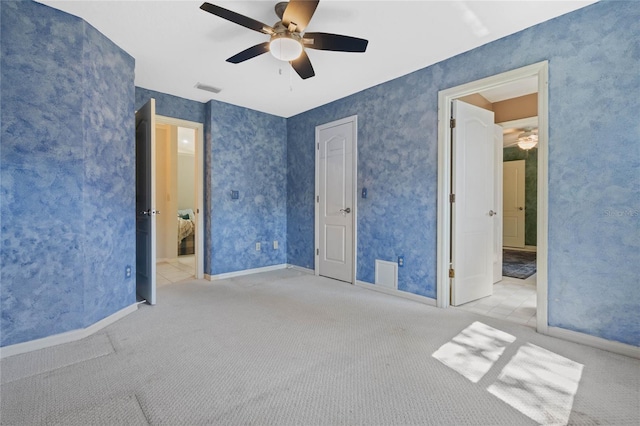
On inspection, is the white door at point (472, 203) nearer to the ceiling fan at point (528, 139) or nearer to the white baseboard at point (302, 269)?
the white baseboard at point (302, 269)

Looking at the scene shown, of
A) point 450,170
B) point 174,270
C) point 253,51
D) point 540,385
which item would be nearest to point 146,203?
point 253,51

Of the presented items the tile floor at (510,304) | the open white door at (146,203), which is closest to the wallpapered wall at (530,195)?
the tile floor at (510,304)

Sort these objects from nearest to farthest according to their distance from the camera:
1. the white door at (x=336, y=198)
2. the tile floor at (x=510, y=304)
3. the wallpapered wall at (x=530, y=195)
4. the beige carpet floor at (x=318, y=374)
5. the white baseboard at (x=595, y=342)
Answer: the beige carpet floor at (x=318, y=374) < the white baseboard at (x=595, y=342) < the tile floor at (x=510, y=304) < the white door at (x=336, y=198) < the wallpapered wall at (x=530, y=195)

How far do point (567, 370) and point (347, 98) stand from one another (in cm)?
359

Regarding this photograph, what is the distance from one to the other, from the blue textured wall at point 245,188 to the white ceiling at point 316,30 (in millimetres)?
904

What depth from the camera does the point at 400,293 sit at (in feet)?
11.4

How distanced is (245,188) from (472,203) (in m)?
3.11

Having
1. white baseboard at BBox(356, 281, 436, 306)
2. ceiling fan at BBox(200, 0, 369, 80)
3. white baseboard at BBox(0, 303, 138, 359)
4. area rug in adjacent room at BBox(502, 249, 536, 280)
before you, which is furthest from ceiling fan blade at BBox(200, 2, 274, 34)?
area rug in adjacent room at BBox(502, 249, 536, 280)

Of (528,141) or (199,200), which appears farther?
(528,141)

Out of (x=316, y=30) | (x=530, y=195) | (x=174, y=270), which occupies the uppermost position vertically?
(x=316, y=30)

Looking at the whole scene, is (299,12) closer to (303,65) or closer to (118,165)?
(303,65)

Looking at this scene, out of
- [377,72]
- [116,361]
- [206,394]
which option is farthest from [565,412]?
[377,72]

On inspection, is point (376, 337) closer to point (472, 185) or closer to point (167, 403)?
point (167, 403)

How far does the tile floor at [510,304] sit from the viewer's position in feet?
9.50
